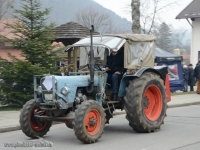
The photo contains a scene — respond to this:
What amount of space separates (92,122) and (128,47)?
2.41 meters

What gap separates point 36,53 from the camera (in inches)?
620

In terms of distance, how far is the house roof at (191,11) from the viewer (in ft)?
113

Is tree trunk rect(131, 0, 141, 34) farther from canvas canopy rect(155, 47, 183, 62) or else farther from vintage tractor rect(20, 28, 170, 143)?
vintage tractor rect(20, 28, 170, 143)

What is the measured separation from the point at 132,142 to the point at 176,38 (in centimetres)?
7998

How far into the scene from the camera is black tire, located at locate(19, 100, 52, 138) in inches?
397

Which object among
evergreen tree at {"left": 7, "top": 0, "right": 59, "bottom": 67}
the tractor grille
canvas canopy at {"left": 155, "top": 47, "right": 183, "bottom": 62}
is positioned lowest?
the tractor grille

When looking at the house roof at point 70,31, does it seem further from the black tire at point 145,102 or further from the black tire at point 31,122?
the black tire at point 31,122

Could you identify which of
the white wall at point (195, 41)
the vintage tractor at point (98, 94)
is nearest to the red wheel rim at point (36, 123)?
the vintage tractor at point (98, 94)

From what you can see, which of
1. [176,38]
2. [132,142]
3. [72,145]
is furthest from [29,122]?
[176,38]

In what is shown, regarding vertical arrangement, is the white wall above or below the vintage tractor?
above

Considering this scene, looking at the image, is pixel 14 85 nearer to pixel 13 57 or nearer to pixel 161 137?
pixel 13 57

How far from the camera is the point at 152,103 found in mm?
11531

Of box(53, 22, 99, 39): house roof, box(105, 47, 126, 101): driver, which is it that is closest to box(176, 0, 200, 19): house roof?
box(53, 22, 99, 39): house roof

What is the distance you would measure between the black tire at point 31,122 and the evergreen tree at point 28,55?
5296 millimetres
